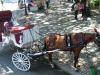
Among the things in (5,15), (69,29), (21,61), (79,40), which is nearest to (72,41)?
(79,40)

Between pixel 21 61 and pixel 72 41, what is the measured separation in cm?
209

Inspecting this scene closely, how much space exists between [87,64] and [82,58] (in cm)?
60

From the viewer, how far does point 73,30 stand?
12.1m

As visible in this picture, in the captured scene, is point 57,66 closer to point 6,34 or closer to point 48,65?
point 48,65

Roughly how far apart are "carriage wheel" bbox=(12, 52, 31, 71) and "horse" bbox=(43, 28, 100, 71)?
2.83 ft

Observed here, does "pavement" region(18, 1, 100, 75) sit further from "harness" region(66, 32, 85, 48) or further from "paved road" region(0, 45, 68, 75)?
"harness" region(66, 32, 85, 48)

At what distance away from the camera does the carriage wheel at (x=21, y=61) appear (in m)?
7.18

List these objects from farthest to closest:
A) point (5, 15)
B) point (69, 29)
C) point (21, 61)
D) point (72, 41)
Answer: point (69, 29), point (5, 15), point (21, 61), point (72, 41)

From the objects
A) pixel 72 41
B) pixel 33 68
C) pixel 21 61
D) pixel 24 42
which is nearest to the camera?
pixel 72 41

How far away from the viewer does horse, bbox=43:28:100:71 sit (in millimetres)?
6479

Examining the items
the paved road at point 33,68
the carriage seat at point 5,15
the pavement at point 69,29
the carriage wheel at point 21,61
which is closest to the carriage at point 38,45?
the carriage wheel at point 21,61

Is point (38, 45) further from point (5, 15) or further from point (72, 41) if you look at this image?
point (5, 15)

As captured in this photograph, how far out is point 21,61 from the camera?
23.9 feet

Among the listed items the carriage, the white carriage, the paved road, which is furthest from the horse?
the paved road
